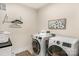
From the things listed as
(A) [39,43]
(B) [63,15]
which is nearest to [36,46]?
(A) [39,43]

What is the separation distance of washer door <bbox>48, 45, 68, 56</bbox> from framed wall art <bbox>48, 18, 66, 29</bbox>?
13.3 inches

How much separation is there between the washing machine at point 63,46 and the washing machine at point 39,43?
11 cm

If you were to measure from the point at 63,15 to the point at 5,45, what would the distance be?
111cm

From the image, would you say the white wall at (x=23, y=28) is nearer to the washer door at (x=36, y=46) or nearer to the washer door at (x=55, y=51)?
the washer door at (x=36, y=46)

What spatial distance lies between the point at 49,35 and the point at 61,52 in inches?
13.7

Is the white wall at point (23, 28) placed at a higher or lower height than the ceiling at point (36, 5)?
lower

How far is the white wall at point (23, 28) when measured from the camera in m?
1.48

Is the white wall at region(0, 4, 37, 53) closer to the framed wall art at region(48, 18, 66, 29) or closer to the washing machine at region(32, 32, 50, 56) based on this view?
the washing machine at region(32, 32, 50, 56)

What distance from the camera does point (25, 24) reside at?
5.04ft

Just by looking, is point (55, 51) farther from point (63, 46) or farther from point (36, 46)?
point (36, 46)

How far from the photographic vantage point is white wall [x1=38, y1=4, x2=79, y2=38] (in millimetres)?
1367

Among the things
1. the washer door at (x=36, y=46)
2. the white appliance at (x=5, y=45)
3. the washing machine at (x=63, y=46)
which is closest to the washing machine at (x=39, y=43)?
the washer door at (x=36, y=46)

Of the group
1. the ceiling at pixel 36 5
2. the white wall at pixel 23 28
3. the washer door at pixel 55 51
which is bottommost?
the washer door at pixel 55 51

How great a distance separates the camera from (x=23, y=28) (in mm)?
1545
